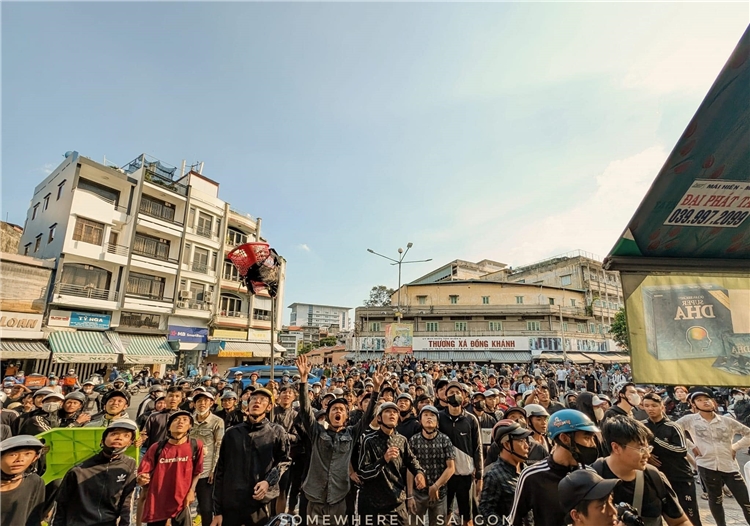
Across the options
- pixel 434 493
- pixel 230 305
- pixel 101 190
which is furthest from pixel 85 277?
pixel 434 493

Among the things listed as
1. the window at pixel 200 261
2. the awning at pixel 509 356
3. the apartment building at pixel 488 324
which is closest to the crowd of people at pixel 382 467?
the window at pixel 200 261

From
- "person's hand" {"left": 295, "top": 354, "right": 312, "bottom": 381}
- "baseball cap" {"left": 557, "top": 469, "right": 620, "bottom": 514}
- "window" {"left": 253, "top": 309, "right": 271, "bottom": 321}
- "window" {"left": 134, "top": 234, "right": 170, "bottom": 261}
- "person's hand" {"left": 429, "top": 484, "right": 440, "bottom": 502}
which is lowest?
"person's hand" {"left": 429, "top": 484, "right": 440, "bottom": 502}

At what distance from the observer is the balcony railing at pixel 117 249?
22130 mm

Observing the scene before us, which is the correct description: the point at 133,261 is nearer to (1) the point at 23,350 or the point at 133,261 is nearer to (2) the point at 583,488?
(1) the point at 23,350

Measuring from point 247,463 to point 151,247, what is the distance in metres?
25.0

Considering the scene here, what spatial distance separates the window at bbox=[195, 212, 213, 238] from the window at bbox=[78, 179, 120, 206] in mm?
5265

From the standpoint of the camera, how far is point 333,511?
416 centimetres

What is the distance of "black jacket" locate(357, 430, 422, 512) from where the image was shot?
4168mm

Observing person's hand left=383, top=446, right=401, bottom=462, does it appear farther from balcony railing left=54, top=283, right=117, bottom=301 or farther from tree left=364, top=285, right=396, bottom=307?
tree left=364, top=285, right=396, bottom=307

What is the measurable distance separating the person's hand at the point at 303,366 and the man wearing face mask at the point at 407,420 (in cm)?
137

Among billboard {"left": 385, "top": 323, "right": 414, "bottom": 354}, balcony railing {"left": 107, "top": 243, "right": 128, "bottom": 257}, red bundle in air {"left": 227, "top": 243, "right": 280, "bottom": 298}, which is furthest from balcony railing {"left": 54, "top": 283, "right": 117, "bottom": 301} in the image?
billboard {"left": 385, "top": 323, "right": 414, "bottom": 354}

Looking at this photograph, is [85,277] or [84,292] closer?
[84,292]

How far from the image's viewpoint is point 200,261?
89.1ft

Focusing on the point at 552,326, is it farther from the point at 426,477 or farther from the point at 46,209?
the point at 46,209
